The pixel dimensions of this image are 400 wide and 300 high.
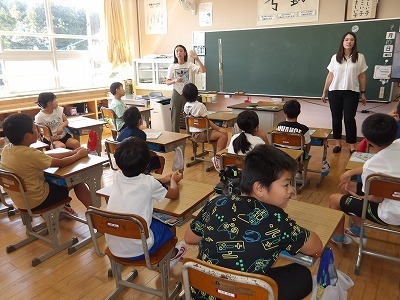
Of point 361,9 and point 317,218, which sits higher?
point 361,9

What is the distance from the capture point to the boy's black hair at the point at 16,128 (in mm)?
2357

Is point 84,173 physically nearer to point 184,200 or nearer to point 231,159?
point 184,200

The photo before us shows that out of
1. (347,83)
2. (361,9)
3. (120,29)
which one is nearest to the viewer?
(347,83)

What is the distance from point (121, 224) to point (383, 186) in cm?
153

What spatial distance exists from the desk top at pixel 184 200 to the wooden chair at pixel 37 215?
735 millimetres

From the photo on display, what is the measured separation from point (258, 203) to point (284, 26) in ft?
17.0

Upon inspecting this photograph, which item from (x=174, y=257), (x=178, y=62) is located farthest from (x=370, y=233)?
(x=178, y=62)

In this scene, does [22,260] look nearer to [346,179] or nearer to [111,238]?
[111,238]

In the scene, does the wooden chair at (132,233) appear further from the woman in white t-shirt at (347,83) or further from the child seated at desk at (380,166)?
the woman in white t-shirt at (347,83)

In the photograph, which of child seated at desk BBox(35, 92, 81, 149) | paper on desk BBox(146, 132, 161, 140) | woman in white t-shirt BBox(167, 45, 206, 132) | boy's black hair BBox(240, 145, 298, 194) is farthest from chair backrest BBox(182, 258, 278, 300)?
woman in white t-shirt BBox(167, 45, 206, 132)

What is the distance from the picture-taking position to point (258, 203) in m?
1.18

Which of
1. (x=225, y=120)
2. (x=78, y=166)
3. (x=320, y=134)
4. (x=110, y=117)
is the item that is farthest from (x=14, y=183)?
(x=320, y=134)

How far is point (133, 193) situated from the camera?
173cm

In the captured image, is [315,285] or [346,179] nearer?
[315,285]
